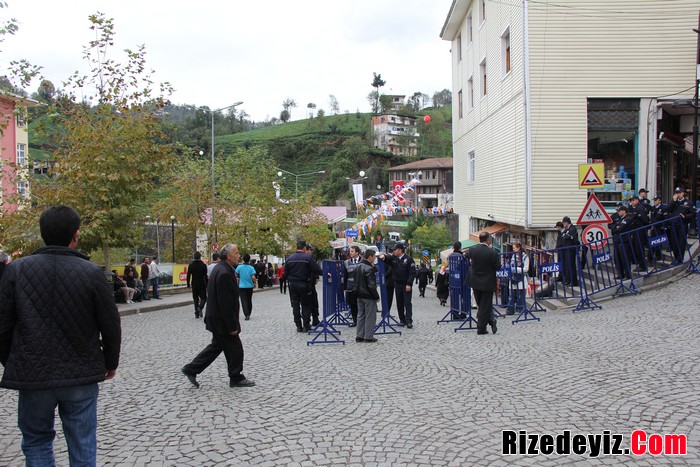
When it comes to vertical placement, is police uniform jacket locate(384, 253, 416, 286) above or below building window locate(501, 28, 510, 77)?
below

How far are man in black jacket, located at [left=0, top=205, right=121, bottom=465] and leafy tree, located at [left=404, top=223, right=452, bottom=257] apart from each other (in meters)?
55.0

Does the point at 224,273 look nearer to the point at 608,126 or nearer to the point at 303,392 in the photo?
the point at 303,392

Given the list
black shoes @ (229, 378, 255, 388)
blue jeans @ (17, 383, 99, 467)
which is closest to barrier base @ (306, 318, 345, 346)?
black shoes @ (229, 378, 255, 388)

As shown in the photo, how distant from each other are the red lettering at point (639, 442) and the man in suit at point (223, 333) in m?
4.35

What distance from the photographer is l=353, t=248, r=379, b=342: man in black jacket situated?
35.5 feet

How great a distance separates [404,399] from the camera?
22.0ft

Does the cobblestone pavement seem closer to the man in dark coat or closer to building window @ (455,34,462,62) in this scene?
the man in dark coat

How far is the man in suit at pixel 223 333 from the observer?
751 cm

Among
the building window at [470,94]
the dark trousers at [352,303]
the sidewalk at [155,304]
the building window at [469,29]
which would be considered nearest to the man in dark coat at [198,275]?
the sidewalk at [155,304]

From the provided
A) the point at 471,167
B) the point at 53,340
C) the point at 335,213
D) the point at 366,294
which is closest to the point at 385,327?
the point at 366,294

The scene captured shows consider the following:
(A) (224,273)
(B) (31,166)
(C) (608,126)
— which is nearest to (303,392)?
(A) (224,273)

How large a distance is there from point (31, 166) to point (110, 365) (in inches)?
747

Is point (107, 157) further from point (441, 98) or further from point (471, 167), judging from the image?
point (441, 98)

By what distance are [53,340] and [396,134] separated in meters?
135
